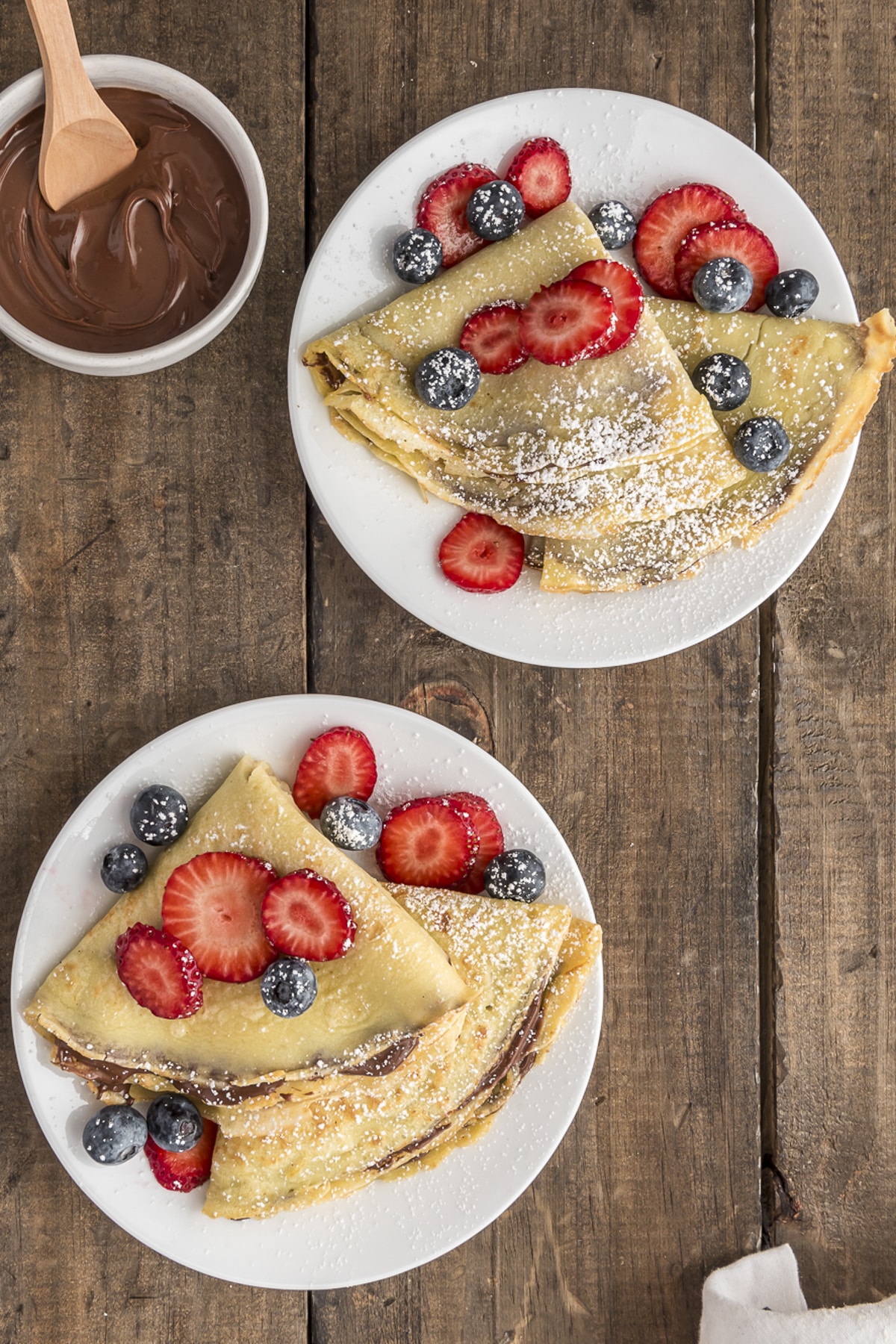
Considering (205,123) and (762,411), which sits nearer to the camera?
(205,123)

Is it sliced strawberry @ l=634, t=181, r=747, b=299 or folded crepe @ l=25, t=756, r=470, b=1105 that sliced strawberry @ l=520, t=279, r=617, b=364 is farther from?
folded crepe @ l=25, t=756, r=470, b=1105

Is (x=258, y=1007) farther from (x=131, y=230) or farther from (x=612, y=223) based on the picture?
(x=612, y=223)

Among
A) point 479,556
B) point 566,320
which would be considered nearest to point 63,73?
point 566,320

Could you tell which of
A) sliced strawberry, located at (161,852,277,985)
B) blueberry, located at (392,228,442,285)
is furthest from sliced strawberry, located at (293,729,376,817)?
blueberry, located at (392,228,442,285)

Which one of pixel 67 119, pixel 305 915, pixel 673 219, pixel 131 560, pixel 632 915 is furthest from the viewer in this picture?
pixel 632 915

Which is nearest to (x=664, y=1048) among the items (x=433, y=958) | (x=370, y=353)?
(x=433, y=958)

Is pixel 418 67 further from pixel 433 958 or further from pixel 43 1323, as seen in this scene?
pixel 43 1323
